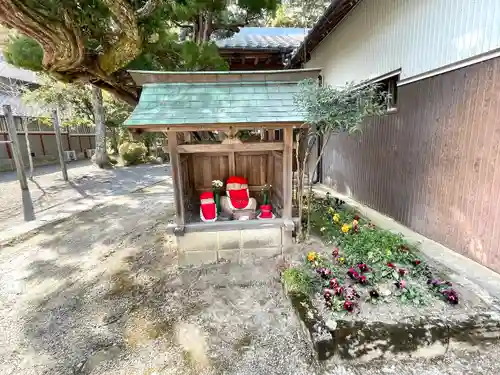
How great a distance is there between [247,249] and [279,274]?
650 millimetres

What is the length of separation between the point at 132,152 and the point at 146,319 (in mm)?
14177

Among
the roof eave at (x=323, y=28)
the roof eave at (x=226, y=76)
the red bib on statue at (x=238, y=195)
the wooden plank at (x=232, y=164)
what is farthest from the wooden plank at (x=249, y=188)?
the roof eave at (x=323, y=28)

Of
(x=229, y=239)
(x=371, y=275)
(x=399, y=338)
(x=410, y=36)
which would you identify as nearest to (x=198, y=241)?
(x=229, y=239)

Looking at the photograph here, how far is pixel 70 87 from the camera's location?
505 inches

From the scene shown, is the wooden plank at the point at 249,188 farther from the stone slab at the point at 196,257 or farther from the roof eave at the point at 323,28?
the roof eave at the point at 323,28

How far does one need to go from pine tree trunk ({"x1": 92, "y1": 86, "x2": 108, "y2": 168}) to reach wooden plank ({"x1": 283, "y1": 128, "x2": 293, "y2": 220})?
37.0 ft

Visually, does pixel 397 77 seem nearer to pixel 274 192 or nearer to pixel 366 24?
pixel 366 24

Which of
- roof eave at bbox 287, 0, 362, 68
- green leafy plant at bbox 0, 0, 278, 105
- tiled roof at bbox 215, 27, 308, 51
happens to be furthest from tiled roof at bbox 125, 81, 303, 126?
tiled roof at bbox 215, 27, 308, 51

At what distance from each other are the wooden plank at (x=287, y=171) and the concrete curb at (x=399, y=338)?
6.11 ft

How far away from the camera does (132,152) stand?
1541cm

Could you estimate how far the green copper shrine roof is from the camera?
3369 millimetres

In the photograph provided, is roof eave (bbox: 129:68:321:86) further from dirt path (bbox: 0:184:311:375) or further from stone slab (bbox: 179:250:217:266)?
dirt path (bbox: 0:184:311:375)

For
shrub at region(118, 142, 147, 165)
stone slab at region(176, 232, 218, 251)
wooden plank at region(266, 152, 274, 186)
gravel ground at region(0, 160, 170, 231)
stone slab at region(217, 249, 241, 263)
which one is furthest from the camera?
shrub at region(118, 142, 147, 165)

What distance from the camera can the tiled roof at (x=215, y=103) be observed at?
132 inches
